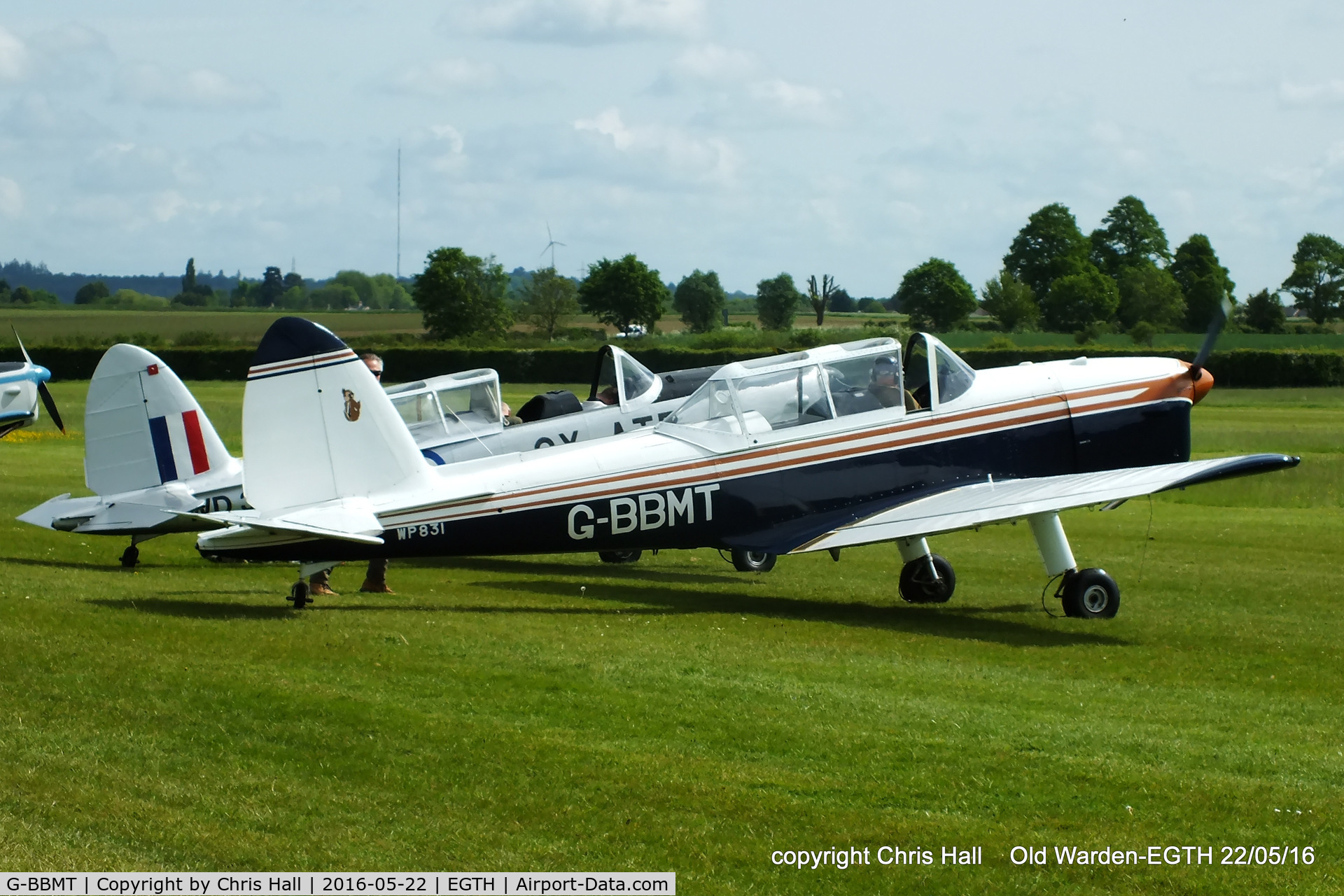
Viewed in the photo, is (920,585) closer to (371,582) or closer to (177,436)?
(371,582)

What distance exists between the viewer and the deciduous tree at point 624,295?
79.4 m

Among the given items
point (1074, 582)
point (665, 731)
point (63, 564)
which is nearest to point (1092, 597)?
point (1074, 582)

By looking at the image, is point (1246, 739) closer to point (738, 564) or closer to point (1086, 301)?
point (738, 564)

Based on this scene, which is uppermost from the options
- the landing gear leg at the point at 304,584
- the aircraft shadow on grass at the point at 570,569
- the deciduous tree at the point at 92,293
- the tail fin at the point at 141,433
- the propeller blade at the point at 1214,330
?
the deciduous tree at the point at 92,293

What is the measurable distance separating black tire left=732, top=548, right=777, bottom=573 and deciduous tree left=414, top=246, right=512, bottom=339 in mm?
59327

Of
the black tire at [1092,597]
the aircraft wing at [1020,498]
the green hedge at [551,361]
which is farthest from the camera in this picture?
the green hedge at [551,361]

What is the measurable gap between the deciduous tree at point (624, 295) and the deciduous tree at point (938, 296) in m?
15.2

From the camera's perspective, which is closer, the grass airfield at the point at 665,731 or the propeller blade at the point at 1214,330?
the grass airfield at the point at 665,731

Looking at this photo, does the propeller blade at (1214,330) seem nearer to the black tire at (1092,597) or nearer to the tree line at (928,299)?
the black tire at (1092,597)

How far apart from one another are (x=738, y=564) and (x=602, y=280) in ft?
223

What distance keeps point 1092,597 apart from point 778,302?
70593 millimetres

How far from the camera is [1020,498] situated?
34.7 ft

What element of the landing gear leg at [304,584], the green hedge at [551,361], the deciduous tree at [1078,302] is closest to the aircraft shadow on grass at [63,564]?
the landing gear leg at [304,584]

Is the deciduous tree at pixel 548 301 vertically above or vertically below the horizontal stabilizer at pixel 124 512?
above
